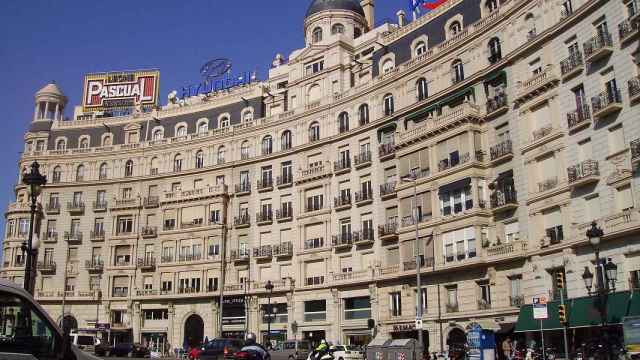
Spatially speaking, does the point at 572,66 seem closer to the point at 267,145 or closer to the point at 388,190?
the point at 388,190

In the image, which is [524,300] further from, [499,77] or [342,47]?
[342,47]

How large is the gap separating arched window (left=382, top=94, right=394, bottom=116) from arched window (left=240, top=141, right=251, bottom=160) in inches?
596

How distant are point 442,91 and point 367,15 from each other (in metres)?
22.4

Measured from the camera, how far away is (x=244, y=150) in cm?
5966

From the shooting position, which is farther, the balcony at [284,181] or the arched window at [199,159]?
the arched window at [199,159]

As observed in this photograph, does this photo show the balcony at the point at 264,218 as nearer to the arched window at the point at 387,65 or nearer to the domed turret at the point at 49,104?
the arched window at the point at 387,65

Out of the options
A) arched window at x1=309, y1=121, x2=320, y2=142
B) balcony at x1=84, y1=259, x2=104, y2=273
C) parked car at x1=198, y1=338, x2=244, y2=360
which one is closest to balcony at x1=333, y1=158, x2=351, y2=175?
arched window at x1=309, y1=121, x2=320, y2=142

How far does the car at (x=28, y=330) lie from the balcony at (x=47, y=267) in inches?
2337

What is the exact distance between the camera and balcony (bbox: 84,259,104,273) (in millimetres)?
63000

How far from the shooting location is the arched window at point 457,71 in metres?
43.5

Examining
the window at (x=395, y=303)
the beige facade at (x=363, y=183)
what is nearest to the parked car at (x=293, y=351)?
the beige facade at (x=363, y=183)

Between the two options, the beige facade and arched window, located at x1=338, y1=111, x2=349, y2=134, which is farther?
arched window, located at x1=338, y1=111, x2=349, y2=134

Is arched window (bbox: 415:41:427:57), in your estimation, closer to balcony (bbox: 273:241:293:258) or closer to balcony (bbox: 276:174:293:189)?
balcony (bbox: 276:174:293:189)

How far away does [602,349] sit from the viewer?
26609 mm
